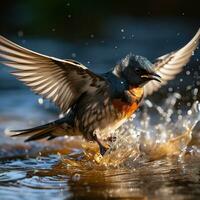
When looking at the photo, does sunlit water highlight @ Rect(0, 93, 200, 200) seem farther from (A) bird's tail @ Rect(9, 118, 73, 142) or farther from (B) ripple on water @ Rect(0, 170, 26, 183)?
(A) bird's tail @ Rect(9, 118, 73, 142)

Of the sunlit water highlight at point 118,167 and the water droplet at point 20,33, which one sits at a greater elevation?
the water droplet at point 20,33

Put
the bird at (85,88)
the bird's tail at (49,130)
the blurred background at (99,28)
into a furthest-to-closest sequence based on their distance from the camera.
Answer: the blurred background at (99,28), the bird's tail at (49,130), the bird at (85,88)

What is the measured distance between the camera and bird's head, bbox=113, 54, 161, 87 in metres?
7.38

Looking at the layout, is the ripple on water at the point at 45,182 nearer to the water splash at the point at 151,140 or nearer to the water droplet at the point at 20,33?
the water splash at the point at 151,140

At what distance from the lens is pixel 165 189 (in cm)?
613

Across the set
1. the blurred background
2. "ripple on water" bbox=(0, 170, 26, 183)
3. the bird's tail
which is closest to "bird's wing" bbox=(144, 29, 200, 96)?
the bird's tail

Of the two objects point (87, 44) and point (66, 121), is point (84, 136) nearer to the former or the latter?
point (66, 121)

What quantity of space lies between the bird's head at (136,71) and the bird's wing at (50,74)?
28cm

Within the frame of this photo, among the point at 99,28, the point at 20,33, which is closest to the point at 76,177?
the point at 20,33

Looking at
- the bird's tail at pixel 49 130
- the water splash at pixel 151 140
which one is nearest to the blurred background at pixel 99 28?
the water splash at pixel 151 140

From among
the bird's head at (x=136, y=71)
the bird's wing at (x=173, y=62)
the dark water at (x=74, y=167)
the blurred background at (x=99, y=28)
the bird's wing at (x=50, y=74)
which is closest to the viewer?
the dark water at (x=74, y=167)

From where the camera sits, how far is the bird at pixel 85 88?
702 cm

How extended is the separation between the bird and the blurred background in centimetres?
545

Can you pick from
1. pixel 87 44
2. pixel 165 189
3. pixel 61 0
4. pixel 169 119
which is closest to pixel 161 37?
pixel 87 44
